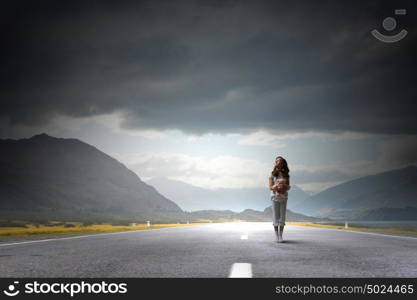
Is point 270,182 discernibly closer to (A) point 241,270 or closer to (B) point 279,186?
(B) point 279,186

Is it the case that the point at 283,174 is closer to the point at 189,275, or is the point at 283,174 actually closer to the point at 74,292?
the point at 189,275

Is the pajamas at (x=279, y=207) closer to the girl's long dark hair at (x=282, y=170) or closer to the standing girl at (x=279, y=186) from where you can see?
the standing girl at (x=279, y=186)

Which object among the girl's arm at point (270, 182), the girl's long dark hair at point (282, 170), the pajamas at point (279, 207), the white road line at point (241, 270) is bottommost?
the white road line at point (241, 270)

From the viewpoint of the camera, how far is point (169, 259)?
31.0 ft

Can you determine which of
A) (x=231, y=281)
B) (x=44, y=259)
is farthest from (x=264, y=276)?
(x=44, y=259)

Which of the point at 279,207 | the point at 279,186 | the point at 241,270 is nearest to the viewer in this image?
the point at 241,270

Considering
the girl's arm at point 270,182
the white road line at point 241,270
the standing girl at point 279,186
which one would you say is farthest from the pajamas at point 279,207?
the white road line at point 241,270

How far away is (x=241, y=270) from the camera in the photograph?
7430 mm

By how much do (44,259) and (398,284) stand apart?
680 centimetres

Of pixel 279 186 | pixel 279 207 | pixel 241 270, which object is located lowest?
pixel 241 270

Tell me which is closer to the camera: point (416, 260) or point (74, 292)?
point (74, 292)

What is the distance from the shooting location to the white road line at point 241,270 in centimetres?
681

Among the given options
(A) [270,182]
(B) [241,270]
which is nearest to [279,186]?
(A) [270,182]

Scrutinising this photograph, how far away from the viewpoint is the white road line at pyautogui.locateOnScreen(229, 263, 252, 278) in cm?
681
